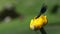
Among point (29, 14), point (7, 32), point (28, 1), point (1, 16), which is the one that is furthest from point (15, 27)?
point (28, 1)

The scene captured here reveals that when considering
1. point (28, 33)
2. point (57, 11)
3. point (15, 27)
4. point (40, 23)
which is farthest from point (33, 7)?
point (40, 23)

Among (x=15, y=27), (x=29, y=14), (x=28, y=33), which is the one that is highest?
(x=29, y=14)

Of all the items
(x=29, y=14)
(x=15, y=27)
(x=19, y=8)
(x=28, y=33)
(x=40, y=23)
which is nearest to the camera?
(x=40, y=23)

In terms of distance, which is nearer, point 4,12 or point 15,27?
point 15,27

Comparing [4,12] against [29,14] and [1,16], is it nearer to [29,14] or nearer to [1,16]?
[1,16]

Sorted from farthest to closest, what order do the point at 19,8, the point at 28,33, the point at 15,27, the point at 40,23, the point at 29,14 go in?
1. the point at 19,8
2. the point at 29,14
3. the point at 15,27
4. the point at 28,33
5. the point at 40,23

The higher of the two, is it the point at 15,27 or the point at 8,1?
the point at 8,1
